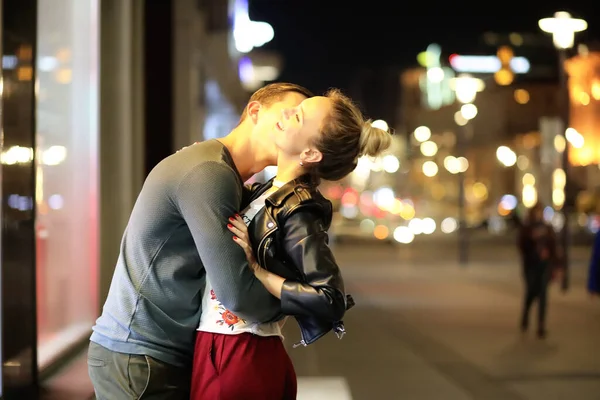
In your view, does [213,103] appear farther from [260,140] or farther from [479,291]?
[260,140]

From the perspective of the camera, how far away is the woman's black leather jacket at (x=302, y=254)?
2.41 metres

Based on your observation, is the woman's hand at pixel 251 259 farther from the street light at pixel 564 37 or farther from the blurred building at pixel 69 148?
the street light at pixel 564 37

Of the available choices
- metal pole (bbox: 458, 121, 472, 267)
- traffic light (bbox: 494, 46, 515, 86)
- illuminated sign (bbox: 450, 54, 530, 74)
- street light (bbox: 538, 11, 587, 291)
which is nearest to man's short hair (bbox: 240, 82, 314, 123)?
street light (bbox: 538, 11, 587, 291)

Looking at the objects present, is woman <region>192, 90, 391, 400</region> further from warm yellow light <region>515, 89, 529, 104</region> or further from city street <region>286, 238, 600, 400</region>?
warm yellow light <region>515, 89, 529, 104</region>

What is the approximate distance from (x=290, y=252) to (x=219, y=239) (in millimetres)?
223

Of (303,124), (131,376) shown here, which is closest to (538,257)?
(303,124)

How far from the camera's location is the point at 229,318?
2.50m

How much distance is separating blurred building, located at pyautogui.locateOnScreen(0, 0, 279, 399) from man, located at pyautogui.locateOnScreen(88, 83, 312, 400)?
44.1 inches

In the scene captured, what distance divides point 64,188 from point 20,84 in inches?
85.1

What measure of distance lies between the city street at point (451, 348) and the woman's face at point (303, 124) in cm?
328

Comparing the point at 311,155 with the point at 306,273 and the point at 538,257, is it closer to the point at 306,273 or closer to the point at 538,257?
the point at 306,273

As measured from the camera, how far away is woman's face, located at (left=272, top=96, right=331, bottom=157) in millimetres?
2506

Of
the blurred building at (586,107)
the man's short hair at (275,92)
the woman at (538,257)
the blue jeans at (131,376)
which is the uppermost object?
the blurred building at (586,107)

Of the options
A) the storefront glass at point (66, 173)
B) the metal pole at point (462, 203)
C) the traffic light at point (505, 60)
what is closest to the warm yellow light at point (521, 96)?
the metal pole at point (462, 203)
